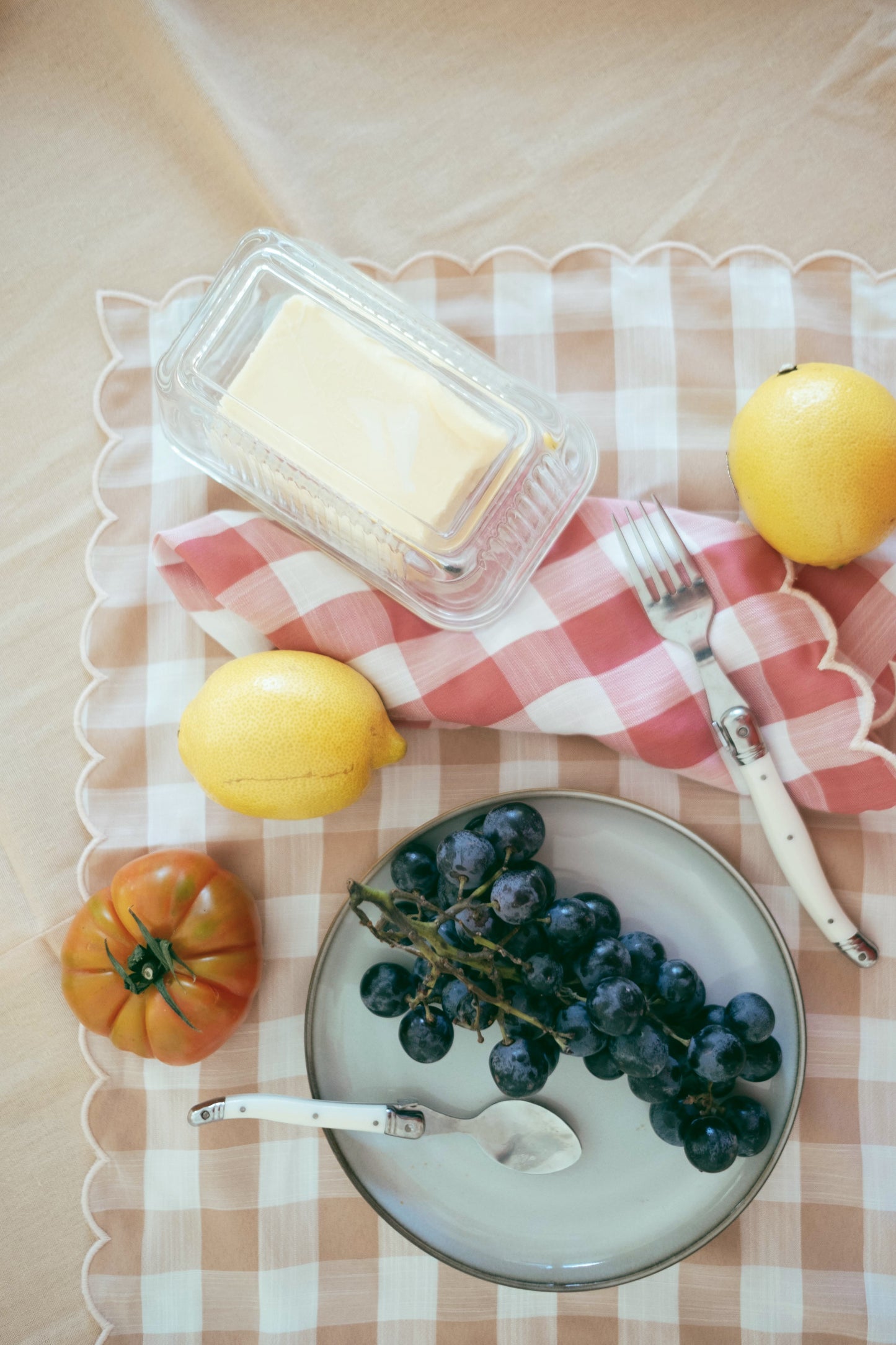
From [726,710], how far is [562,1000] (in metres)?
0.25

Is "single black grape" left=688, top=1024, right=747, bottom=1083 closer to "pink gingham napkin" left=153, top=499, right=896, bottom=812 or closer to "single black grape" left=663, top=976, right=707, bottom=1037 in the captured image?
"single black grape" left=663, top=976, right=707, bottom=1037

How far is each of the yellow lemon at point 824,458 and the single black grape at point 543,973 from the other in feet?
1.18

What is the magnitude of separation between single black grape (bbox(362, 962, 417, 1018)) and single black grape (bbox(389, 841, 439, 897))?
0.21 ft

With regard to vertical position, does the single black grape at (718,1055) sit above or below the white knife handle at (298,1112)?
above

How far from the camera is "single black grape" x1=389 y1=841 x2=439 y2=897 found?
72 centimetres

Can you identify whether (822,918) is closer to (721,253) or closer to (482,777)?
(482,777)

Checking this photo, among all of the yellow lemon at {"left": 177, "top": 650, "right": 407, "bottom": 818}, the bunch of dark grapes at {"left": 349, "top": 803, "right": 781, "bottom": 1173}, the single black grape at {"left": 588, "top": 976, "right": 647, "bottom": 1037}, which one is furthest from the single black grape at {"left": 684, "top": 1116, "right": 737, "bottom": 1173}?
the yellow lemon at {"left": 177, "top": 650, "right": 407, "bottom": 818}

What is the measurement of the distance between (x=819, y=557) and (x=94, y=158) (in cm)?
72

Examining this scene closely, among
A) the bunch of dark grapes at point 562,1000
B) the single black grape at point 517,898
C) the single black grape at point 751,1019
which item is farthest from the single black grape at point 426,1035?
the single black grape at point 751,1019

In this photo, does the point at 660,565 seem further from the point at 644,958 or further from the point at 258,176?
the point at 258,176

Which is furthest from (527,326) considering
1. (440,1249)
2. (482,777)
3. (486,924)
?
(440,1249)

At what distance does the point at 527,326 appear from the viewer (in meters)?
0.80

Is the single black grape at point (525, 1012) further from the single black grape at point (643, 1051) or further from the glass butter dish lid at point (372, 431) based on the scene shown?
the glass butter dish lid at point (372, 431)

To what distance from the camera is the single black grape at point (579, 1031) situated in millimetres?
671
